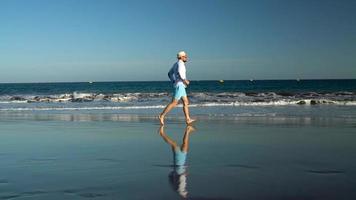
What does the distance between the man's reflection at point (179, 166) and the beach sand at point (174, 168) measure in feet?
0.07

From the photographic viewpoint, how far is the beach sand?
495 cm

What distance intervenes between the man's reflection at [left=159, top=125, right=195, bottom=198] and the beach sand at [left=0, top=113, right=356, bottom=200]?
0.02 m

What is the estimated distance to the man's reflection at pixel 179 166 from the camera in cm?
512

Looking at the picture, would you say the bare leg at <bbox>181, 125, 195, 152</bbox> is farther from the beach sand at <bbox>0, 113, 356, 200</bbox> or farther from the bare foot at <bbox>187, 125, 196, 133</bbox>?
the beach sand at <bbox>0, 113, 356, 200</bbox>

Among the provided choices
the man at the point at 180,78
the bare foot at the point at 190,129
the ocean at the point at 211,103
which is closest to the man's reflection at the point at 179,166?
the bare foot at the point at 190,129

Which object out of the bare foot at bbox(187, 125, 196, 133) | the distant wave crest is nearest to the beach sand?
the bare foot at bbox(187, 125, 196, 133)

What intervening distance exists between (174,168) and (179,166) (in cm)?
15

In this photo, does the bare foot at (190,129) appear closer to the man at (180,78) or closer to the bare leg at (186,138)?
the bare leg at (186,138)

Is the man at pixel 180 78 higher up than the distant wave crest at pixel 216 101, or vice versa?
the man at pixel 180 78

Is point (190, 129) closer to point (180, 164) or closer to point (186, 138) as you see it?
point (186, 138)

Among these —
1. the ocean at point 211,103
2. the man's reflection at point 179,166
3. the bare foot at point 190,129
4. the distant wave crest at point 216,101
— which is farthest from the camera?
the distant wave crest at point 216,101

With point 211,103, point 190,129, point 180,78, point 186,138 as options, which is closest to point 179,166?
point 186,138

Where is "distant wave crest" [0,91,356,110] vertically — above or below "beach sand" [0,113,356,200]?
below

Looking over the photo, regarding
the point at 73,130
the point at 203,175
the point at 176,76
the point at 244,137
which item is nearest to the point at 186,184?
the point at 203,175
